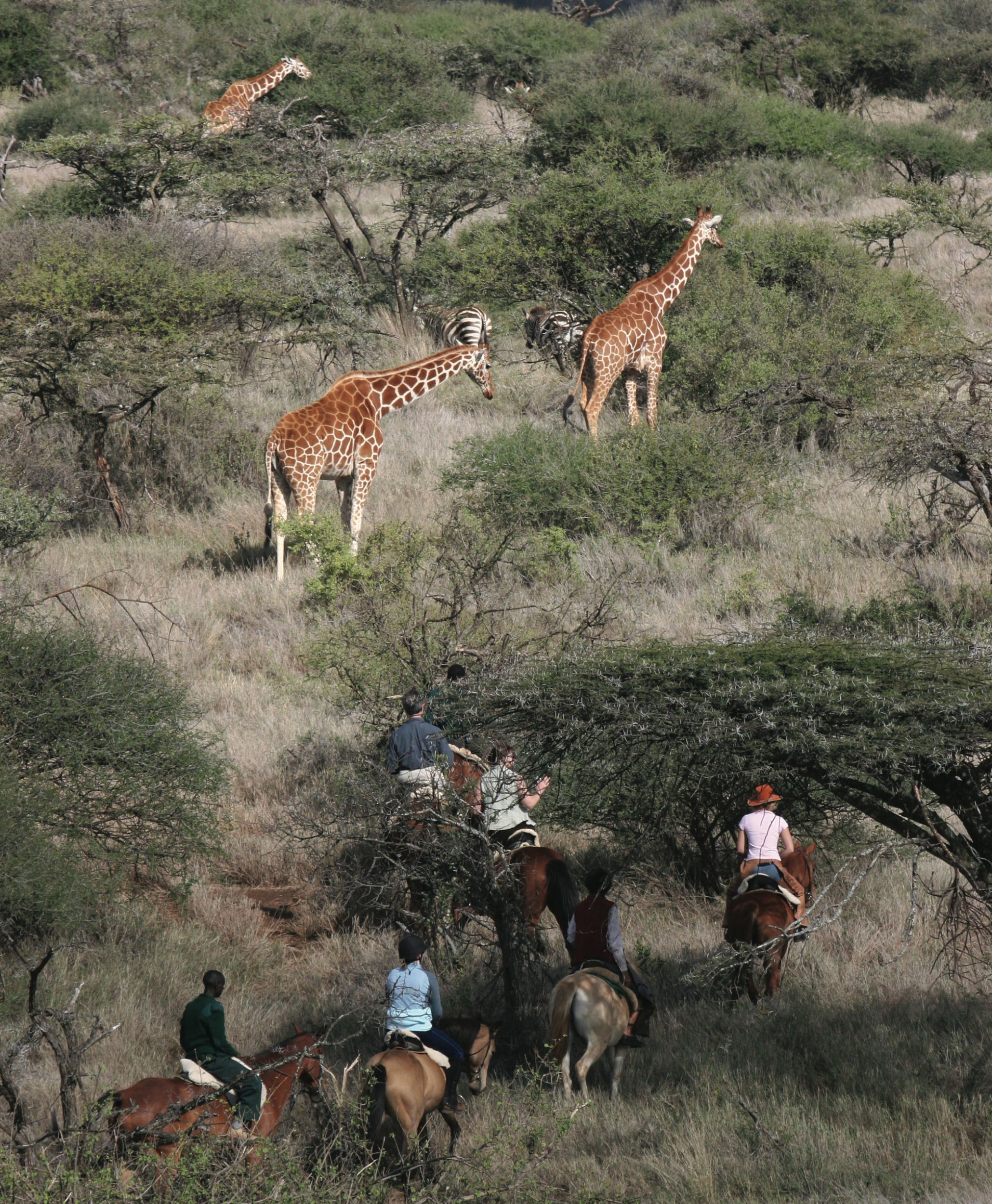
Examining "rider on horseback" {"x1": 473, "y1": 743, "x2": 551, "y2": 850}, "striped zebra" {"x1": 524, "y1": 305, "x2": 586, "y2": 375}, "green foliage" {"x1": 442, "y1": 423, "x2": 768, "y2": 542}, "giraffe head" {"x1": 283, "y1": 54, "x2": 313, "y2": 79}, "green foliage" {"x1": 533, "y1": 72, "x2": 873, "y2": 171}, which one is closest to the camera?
"rider on horseback" {"x1": 473, "y1": 743, "x2": 551, "y2": 850}

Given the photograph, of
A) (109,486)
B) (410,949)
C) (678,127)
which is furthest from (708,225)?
(410,949)

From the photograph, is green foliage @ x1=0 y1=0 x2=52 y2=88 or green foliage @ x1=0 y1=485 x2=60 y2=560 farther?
green foliage @ x1=0 y1=0 x2=52 y2=88

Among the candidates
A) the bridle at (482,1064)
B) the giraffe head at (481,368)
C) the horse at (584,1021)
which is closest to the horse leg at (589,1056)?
the horse at (584,1021)

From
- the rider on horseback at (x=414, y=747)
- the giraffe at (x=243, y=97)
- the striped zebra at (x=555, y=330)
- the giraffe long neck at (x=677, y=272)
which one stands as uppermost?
the giraffe at (x=243, y=97)

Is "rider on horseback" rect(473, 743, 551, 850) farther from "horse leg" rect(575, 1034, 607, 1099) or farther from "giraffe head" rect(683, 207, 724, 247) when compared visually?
"giraffe head" rect(683, 207, 724, 247)

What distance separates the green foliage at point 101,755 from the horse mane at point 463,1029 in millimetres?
2949

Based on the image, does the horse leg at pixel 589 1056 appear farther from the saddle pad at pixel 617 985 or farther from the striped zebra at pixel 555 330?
the striped zebra at pixel 555 330

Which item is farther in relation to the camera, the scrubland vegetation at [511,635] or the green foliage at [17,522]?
the green foliage at [17,522]

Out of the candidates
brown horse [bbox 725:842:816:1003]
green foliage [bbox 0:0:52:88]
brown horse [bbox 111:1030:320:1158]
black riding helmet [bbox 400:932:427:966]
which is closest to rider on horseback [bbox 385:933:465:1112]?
black riding helmet [bbox 400:932:427:966]

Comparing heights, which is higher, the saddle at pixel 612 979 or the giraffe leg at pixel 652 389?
the saddle at pixel 612 979

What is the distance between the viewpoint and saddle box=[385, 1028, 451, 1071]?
5.73 metres

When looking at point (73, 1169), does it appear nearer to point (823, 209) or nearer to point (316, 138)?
point (316, 138)

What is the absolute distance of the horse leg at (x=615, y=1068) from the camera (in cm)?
628

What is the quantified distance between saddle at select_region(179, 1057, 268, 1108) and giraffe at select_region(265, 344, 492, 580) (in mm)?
7705
